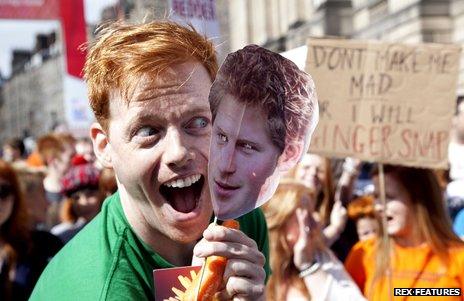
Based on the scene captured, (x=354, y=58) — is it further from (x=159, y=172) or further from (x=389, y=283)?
(x=159, y=172)

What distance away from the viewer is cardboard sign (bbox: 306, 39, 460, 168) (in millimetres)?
4555

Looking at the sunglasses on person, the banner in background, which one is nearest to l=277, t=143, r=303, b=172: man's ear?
the sunglasses on person

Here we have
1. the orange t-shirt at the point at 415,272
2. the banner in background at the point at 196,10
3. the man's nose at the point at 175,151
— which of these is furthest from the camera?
the banner in background at the point at 196,10

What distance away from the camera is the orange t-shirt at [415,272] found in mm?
3760

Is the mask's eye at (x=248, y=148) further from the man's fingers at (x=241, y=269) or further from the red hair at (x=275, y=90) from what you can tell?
the man's fingers at (x=241, y=269)

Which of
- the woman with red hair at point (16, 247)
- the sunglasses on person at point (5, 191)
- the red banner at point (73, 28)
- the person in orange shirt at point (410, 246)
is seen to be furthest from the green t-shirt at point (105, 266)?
the red banner at point (73, 28)

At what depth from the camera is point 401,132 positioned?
4609 mm

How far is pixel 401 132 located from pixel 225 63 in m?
2.79

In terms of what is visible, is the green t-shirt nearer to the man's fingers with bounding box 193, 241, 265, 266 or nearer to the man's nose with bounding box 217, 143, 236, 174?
the man's fingers with bounding box 193, 241, 265, 266

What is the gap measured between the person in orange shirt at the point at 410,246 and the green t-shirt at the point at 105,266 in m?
1.60

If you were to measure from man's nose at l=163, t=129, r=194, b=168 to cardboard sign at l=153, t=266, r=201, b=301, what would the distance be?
23 cm

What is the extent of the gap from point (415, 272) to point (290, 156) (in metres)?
2.16

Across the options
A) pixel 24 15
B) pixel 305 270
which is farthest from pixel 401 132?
pixel 24 15

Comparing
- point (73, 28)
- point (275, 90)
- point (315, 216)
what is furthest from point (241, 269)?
point (73, 28)
